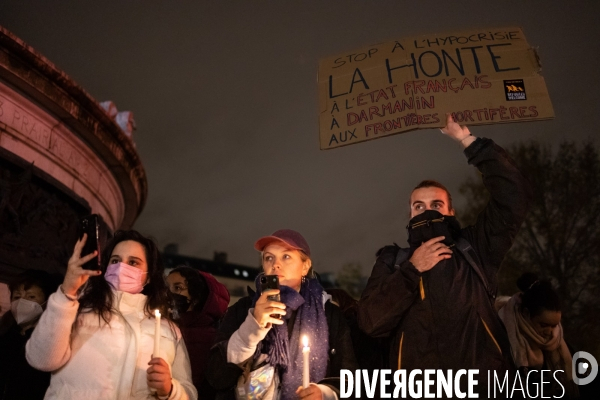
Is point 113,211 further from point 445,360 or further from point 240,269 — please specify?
point 240,269

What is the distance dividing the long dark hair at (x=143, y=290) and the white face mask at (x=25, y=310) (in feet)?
2.58

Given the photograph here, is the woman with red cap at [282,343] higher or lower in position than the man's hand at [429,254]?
lower

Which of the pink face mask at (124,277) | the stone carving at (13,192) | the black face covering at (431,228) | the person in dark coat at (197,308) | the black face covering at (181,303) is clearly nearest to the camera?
the black face covering at (431,228)

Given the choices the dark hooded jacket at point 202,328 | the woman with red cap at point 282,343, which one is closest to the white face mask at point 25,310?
the dark hooded jacket at point 202,328

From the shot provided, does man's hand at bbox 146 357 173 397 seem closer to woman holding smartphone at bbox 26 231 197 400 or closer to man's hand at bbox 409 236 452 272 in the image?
woman holding smartphone at bbox 26 231 197 400

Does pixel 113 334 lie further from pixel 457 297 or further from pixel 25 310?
pixel 457 297

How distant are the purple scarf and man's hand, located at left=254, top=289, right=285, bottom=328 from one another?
1.08ft

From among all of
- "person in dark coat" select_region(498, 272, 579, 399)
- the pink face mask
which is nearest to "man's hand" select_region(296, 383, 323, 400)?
the pink face mask

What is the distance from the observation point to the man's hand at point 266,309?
2.87m

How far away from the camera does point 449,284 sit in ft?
10.2

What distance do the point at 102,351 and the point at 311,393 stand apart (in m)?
1.27

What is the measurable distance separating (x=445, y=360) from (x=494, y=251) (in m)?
0.75

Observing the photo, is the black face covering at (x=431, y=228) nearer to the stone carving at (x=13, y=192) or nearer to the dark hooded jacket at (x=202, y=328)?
the dark hooded jacket at (x=202, y=328)

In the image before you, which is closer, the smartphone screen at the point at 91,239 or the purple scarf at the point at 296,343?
the smartphone screen at the point at 91,239
